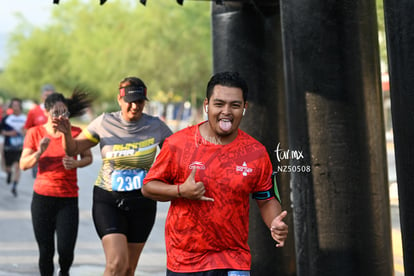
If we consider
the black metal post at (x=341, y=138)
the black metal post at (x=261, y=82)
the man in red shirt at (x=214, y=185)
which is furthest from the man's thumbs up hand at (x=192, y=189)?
the black metal post at (x=261, y=82)

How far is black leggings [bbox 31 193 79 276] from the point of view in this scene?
22.9 feet

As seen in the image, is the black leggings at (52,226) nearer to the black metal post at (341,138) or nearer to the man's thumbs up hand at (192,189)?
the black metal post at (341,138)

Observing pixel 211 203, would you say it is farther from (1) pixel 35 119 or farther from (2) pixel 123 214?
(1) pixel 35 119

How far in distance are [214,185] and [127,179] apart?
7.13ft

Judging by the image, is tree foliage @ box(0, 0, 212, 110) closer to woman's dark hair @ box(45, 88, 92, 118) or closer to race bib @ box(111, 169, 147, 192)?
woman's dark hair @ box(45, 88, 92, 118)

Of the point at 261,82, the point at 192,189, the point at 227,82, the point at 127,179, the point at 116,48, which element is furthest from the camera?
the point at 116,48

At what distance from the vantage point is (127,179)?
619 cm

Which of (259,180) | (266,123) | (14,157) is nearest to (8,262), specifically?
(266,123)

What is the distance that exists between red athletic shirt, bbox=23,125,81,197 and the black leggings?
0.24ft

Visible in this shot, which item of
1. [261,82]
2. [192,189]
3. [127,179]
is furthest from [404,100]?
[261,82]

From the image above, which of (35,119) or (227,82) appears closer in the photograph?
(227,82)

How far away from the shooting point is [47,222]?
7039 millimetres

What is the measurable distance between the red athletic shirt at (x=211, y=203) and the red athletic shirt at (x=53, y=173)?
3.03m

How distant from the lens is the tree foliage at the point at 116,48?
147 feet
